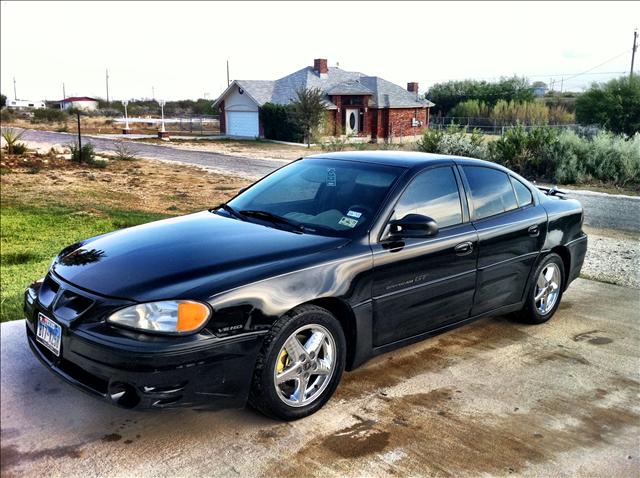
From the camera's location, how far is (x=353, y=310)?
4.01 m

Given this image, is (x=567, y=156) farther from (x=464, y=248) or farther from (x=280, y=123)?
(x=280, y=123)

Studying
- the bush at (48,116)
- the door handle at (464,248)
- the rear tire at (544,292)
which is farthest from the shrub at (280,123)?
the door handle at (464,248)

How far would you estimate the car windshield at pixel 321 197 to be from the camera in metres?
4.40

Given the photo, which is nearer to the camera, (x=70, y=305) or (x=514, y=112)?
(x=70, y=305)

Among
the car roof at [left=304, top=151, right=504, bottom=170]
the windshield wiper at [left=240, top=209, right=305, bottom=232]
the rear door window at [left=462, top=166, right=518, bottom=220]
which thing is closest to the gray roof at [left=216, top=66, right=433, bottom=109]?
the rear door window at [left=462, top=166, right=518, bottom=220]

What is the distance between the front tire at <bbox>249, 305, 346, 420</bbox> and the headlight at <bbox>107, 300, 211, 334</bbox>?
441mm

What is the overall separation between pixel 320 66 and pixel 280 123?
6952 mm

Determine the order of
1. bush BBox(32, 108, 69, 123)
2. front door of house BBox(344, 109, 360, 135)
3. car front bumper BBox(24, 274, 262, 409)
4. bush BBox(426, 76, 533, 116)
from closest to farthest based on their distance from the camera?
car front bumper BBox(24, 274, 262, 409), front door of house BBox(344, 109, 360, 135), bush BBox(426, 76, 533, 116), bush BBox(32, 108, 69, 123)

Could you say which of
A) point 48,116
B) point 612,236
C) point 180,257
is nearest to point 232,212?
point 180,257

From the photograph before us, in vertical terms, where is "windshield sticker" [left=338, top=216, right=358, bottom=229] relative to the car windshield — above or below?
below

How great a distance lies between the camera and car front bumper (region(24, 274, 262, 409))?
3.25 meters

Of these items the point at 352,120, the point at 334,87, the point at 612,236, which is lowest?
the point at 612,236

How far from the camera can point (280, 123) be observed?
43406mm

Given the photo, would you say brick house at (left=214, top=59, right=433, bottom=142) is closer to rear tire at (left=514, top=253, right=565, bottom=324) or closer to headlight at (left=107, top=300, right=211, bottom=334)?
rear tire at (left=514, top=253, right=565, bottom=324)
